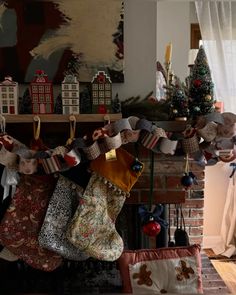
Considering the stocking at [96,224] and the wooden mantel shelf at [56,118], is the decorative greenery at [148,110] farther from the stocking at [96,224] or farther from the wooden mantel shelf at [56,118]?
the stocking at [96,224]

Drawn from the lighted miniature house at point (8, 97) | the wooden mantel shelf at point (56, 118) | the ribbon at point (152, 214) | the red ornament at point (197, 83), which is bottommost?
the ribbon at point (152, 214)

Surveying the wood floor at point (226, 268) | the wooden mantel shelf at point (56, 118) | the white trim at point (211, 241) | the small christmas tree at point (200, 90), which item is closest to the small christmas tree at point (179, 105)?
the small christmas tree at point (200, 90)

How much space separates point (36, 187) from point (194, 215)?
141cm

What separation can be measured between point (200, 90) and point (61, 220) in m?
0.90

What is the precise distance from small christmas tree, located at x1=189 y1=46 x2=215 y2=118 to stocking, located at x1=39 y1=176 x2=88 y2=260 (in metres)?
0.68

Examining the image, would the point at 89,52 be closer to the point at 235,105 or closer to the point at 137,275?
the point at 137,275

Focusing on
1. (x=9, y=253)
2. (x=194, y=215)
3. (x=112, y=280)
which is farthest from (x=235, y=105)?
(x=9, y=253)

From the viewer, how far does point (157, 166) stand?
176cm

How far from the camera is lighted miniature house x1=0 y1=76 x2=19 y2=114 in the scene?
1471 millimetres

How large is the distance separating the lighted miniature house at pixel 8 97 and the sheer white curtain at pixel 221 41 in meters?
1.65

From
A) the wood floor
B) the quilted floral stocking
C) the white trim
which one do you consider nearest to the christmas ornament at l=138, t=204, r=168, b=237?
the quilted floral stocking

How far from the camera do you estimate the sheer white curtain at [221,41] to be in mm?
2521

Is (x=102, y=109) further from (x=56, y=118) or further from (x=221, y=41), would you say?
(x=221, y=41)

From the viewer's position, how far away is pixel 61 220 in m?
1.58
